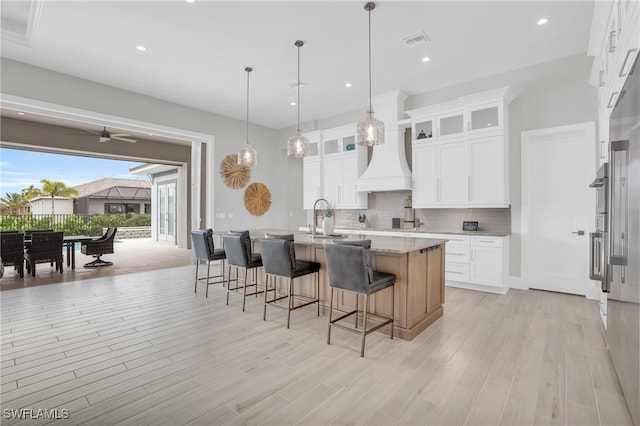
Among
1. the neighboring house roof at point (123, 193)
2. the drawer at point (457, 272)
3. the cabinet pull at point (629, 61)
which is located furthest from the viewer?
the neighboring house roof at point (123, 193)

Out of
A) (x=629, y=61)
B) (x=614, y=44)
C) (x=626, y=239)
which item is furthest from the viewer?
(x=614, y=44)

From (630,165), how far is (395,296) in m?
1.93

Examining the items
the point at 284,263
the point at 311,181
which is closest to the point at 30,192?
the point at 311,181

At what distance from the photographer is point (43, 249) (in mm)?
5789

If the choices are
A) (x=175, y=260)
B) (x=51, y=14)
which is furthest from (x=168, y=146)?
(x=51, y=14)

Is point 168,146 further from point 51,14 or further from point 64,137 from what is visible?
point 51,14

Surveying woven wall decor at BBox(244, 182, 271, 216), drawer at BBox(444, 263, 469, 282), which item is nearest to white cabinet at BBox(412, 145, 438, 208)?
drawer at BBox(444, 263, 469, 282)

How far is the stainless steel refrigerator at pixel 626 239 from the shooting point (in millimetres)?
1626

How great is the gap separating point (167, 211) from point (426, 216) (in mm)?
9832

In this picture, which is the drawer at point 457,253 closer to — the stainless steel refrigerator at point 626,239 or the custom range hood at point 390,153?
the custom range hood at point 390,153

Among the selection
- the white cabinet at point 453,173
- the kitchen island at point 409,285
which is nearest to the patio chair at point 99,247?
the kitchen island at point 409,285

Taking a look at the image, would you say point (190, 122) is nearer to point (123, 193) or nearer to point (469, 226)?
point (469, 226)

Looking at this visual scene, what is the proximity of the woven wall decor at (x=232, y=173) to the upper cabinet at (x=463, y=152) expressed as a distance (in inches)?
149

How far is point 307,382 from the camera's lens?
218 cm
